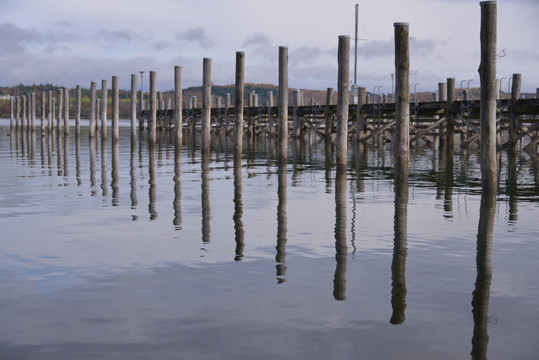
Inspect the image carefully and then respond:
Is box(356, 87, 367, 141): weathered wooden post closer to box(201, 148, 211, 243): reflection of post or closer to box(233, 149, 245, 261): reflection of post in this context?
box(201, 148, 211, 243): reflection of post

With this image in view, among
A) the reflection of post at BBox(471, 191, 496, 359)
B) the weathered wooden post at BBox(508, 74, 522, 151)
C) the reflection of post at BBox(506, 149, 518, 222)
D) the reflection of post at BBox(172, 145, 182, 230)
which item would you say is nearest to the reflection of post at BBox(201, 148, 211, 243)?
the reflection of post at BBox(172, 145, 182, 230)

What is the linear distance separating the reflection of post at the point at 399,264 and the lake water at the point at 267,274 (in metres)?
0.02

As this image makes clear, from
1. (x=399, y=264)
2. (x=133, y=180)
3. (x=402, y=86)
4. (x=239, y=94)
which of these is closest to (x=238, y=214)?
(x=399, y=264)

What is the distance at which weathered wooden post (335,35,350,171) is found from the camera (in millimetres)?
15477

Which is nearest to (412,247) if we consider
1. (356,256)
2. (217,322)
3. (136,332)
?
(356,256)

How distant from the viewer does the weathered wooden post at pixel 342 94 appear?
609 inches

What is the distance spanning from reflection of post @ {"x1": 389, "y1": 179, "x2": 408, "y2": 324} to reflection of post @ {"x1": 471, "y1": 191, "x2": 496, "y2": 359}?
1.70 feet

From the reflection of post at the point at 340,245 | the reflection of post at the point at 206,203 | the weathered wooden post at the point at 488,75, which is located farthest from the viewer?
the weathered wooden post at the point at 488,75

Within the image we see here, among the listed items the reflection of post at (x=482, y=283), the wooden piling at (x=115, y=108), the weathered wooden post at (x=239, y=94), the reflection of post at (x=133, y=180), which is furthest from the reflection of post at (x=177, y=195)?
the wooden piling at (x=115, y=108)

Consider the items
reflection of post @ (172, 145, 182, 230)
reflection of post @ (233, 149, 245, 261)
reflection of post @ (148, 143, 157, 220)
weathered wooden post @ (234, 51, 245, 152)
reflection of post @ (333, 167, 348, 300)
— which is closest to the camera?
reflection of post @ (333, 167, 348, 300)

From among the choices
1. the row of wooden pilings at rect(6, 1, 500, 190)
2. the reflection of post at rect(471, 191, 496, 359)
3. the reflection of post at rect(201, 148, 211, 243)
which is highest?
the row of wooden pilings at rect(6, 1, 500, 190)

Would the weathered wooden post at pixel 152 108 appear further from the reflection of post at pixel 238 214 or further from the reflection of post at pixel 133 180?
the reflection of post at pixel 238 214

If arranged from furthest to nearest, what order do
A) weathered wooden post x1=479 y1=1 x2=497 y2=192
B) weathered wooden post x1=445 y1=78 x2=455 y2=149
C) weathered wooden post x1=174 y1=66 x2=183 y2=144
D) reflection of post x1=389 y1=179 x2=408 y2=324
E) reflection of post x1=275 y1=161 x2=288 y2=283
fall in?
weathered wooden post x1=174 y1=66 x2=183 y2=144 → weathered wooden post x1=445 y1=78 x2=455 y2=149 → weathered wooden post x1=479 y1=1 x2=497 y2=192 → reflection of post x1=275 y1=161 x2=288 y2=283 → reflection of post x1=389 y1=179 x2=408 y2=324

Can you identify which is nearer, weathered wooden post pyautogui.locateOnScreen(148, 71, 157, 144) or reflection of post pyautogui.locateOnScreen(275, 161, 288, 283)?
reflection of post pyautogui.locateOnScreen(275, 161, 288, 283)
